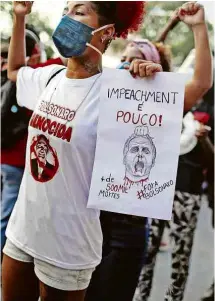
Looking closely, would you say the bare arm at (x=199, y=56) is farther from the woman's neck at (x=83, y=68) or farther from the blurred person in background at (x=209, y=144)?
the blurred person in background at (x=209, y=144)

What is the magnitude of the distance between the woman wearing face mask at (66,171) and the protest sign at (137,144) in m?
0.05

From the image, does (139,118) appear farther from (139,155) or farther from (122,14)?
(122,14)

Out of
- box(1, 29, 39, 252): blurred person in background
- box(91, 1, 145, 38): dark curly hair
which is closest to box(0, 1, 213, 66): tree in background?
box(1, 29, 39, 252): blurred person in background

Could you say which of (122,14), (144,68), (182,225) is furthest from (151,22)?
(144,68)

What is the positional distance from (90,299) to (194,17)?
1.24m

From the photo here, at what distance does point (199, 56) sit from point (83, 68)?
0.42 m

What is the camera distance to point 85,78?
7.30 feet

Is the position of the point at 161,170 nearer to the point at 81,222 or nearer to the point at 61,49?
the point at 81,222

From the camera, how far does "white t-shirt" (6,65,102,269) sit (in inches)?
85.0

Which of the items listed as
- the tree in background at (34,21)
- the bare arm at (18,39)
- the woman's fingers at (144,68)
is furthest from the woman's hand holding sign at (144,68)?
the tree in background at (34,21)

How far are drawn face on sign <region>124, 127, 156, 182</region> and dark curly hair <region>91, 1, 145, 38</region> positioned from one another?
0.42m

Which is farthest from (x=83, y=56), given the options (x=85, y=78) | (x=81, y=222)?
(x=81, y=222)

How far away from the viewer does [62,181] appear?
2.16m

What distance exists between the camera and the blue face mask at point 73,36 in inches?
86.3
